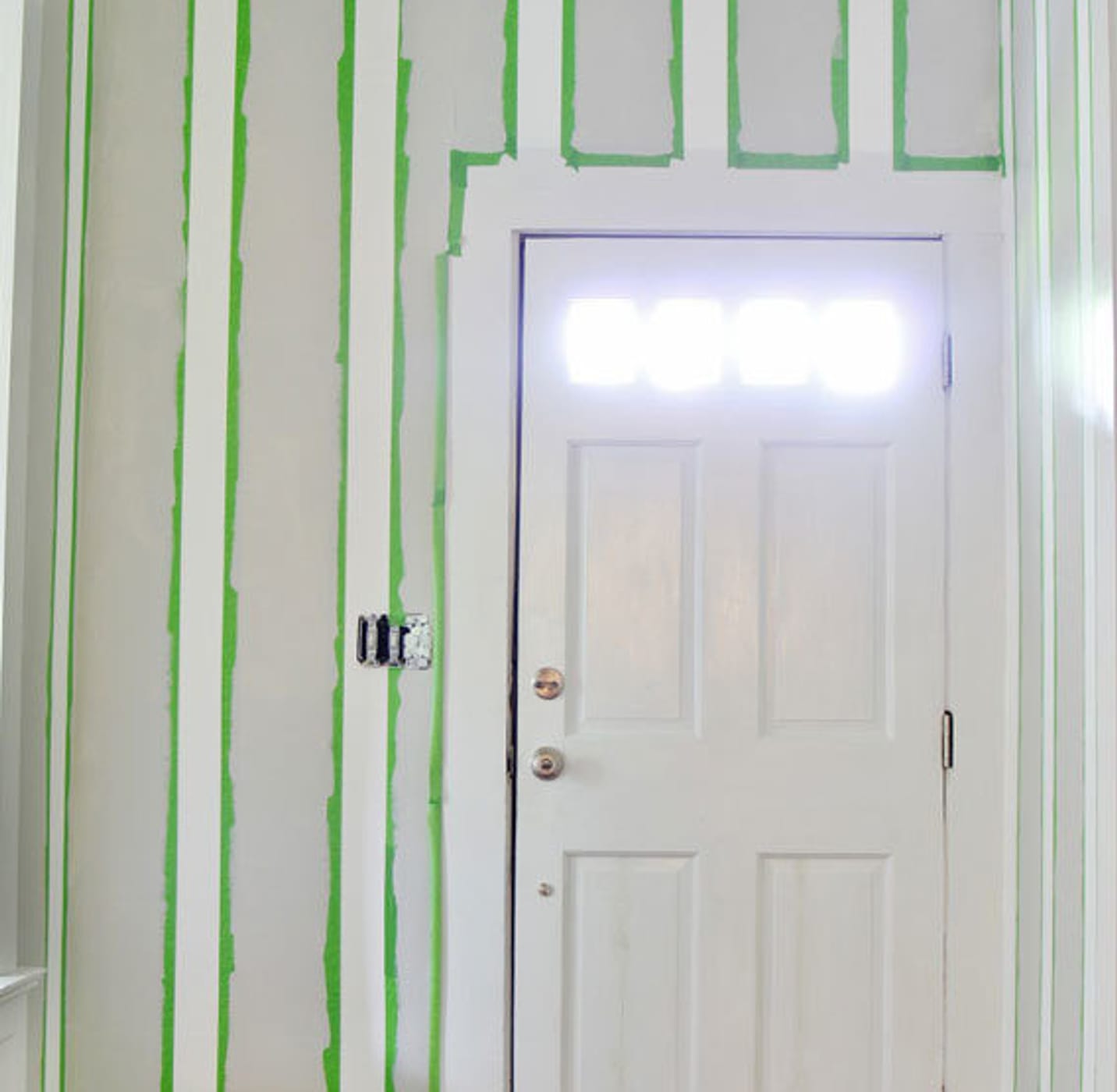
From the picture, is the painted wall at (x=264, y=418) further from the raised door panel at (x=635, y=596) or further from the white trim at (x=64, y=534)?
the raised door panel at (x=635, y=596)

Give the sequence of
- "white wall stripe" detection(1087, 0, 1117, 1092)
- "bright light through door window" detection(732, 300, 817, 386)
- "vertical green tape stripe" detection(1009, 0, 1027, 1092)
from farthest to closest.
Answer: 1. "bright light through door window" detection(732, 300, 817, 386)
2. "vertical green tape stripe" detection(1009, 0, 1027, 1092)
3. "white wall stripe" detection(1087, 0, 1117, 1092)

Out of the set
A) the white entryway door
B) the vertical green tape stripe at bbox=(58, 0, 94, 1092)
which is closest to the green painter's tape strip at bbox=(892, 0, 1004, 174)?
the white entryway door

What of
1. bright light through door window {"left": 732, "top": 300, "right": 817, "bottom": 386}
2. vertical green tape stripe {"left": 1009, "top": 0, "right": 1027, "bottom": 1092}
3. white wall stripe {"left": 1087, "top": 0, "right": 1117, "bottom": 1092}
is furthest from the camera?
bright light through door window {"left": 732, "top": 300, "right": 817, "bottom": 386}

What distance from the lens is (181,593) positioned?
255 cm

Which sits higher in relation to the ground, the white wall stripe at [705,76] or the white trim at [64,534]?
the white wall stripe at [705,76]

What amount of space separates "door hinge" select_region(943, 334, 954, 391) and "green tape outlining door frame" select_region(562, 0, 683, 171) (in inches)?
22.2

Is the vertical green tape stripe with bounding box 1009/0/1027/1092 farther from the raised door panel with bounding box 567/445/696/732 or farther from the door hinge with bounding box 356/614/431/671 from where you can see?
the door hinge with bounding box 356/614/431/671

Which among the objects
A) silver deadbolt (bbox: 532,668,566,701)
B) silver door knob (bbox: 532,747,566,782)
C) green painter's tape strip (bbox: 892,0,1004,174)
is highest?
green painter's tape strip (bbox: 892,0,1004,174)

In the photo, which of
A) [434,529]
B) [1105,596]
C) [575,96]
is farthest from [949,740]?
[575,96]

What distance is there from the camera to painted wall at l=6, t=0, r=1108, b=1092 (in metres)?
2.52

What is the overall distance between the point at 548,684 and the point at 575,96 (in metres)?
1.02

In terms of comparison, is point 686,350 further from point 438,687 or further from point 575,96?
point 438,687

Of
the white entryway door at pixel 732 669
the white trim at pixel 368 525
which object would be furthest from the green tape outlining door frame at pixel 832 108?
the white trim at pixel 368 525

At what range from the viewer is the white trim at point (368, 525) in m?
2.52
